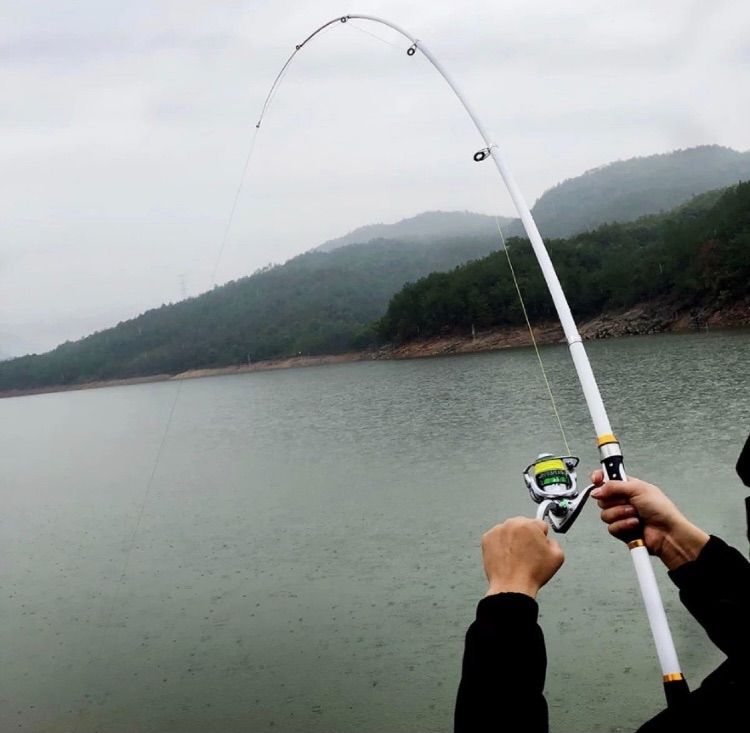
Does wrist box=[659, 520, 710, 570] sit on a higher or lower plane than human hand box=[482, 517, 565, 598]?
lower

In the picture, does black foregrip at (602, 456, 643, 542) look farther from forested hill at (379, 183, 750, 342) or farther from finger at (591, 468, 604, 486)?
forested hill at (379, 183, 750, 342)

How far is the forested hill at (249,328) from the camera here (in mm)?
74262

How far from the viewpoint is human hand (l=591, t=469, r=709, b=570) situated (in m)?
1.37

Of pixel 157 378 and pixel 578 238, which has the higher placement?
pixel 578 238

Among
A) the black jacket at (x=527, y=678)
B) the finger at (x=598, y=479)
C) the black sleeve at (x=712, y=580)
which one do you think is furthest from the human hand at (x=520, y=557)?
the finger at (x=598, y=479)

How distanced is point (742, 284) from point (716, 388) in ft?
104

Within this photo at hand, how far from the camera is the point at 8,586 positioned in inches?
386

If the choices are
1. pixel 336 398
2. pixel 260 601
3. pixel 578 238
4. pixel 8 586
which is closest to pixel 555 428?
pixel 260 601

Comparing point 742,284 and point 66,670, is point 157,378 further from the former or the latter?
point 66,670

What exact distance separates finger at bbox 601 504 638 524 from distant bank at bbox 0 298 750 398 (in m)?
44.7

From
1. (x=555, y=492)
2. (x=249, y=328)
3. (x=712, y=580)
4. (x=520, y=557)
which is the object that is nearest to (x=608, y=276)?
(x=249, y=328)

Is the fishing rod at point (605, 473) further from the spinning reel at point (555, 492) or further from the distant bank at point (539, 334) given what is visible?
the distant bank at point (539, 334)

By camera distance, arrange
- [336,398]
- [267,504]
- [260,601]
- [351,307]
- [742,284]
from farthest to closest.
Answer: [351,307]
[742,284]
[336,398]
[267,504]
[260,601]

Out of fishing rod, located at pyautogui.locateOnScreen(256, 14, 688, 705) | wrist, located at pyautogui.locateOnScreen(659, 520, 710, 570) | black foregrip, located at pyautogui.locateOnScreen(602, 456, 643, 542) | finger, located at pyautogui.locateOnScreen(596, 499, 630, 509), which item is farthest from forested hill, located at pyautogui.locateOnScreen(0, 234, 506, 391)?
wrist, located at pyautogui.locateOnScreen(659, 520, 710, 570)
